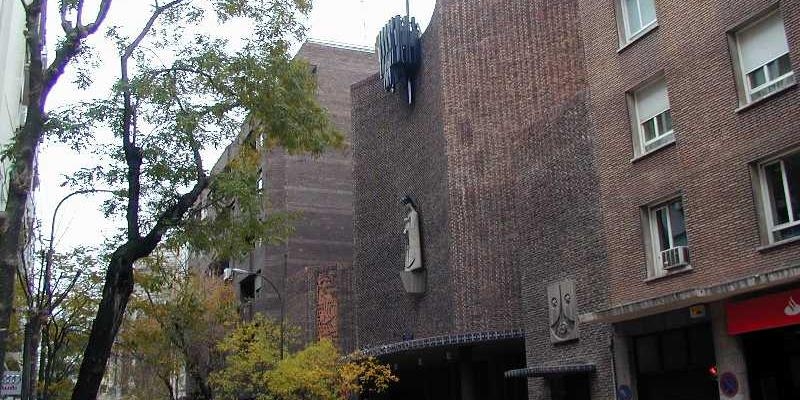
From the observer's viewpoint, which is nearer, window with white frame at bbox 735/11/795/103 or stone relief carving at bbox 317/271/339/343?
window with white frame at bbox 735/11/795/103

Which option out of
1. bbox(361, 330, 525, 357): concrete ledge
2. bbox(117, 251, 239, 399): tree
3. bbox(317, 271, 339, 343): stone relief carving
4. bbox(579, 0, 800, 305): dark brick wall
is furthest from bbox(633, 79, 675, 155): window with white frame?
bbox(117, 251, 239, 399): tree

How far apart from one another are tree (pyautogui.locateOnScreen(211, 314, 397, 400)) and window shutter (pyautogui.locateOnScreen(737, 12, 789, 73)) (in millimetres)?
17216

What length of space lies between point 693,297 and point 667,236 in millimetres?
2840

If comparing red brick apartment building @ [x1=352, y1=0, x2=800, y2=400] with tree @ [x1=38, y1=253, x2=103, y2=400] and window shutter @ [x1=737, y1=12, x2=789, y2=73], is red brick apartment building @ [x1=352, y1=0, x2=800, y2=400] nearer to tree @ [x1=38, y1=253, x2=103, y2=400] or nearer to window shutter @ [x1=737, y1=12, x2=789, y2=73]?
window shutter @ [x1=737, y1=12, x2=789, y2=73]

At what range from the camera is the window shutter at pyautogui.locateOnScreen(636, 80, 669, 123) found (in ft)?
66.0

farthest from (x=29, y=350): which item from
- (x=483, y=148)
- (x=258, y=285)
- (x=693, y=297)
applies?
(x=258, y=285)

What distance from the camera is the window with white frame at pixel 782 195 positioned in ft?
54.0

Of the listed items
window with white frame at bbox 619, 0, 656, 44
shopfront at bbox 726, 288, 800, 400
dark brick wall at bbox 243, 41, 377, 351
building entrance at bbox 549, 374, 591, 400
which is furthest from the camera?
dark brick wall at bbox 243, 41, 377, 351

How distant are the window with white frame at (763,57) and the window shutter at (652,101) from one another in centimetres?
235

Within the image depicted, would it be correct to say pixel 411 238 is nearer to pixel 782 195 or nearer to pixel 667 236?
pixel 667 236

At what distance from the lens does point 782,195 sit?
16.9m

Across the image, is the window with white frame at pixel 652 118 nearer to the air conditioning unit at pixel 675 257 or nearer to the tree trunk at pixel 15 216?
the air conditioning unit at pixel 675 257

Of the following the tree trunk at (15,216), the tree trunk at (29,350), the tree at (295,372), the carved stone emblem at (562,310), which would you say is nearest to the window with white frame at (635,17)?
the carved stone emblem at (562,310)

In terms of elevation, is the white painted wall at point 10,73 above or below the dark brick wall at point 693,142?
above
